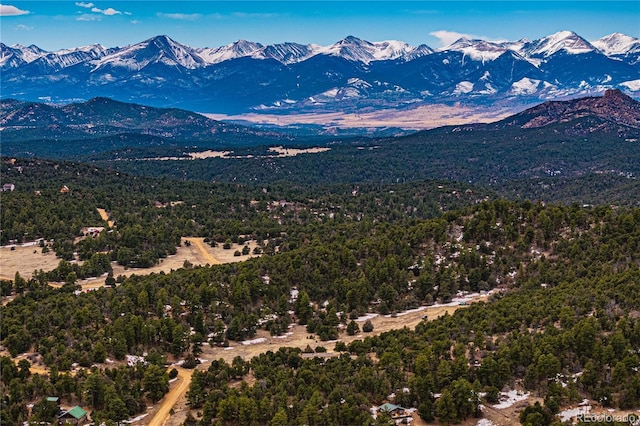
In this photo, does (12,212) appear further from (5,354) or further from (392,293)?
(392,293)

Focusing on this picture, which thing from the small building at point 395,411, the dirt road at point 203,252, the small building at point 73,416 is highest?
the dirt road at point 203,252

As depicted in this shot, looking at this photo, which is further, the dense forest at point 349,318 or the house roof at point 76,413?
the dense forest at point 349,318

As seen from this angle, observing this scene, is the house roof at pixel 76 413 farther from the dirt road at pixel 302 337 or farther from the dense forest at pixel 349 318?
the dirt road at pixel 302 337

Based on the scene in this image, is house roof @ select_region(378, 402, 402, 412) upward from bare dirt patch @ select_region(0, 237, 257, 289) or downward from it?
downward

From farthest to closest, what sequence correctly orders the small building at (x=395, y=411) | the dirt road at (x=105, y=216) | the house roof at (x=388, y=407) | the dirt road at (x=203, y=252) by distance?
the dirt road at (x=105, y=216), the dirt road at (x=203, y=252), the house roof at (x=388, y=407), the small building at (x=395, y=411)

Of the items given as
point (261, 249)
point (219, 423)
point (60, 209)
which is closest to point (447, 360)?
point (219, 423)
